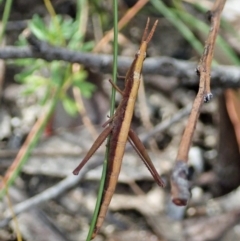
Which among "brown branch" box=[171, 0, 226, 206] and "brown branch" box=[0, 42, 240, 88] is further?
"brown branch" box=[0, 42, 240, 88]

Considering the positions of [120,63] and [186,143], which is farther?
[120,63]

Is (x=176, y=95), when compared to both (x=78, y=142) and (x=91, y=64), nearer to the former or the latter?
(x=78, y=142)

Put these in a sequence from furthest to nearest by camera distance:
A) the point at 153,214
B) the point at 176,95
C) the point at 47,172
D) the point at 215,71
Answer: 1. the point at 176,95
2. the point at 47,172
3. the point at 153,214
4. the point at 215,71

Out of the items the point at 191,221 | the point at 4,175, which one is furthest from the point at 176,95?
the point at 4,175

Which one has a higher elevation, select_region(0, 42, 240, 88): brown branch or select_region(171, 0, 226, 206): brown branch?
select_region(171, 0, 226, 206): brown branch

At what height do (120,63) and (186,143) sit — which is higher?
(186,143)

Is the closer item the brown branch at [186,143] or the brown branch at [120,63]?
the brown branch at [186,143]

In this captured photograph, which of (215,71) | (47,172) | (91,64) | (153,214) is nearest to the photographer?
(91,64)

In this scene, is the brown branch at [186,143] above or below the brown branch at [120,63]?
above
